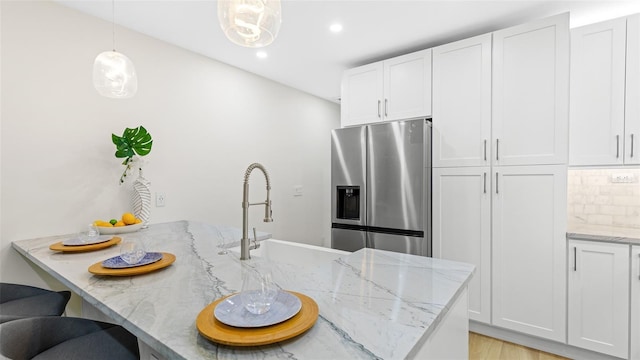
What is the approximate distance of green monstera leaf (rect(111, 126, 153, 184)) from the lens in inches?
85.0

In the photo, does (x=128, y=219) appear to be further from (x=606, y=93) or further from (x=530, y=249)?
(x=606, y=93)

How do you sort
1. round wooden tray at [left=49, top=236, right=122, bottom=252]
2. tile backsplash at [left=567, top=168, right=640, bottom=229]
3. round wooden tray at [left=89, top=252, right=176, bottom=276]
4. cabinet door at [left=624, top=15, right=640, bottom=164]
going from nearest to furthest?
round wooden tray at [left=89, top=252, right=176, bottom=276] < round wooden tray at [left=49, top=236, right=122, bottom=252] < cabinet door at [left=624, top=15, right=640, bottom=164] < tile backsplash at [left=567, top=168, right=640, bottom=229]

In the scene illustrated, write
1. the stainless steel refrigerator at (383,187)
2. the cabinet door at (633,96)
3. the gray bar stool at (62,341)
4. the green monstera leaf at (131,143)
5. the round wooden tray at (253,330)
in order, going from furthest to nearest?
the stainless steel refrigerator at (383,187), the green monstera leaf at (131,143), the cabinet door at (633,96), the gray bar stool at (62,341), the round wooden tray at (253,330)

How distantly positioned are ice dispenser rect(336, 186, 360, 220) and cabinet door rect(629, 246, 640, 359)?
1.83 m

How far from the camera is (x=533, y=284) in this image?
2193 millimetres

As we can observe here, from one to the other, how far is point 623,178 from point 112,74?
3488 millimetres

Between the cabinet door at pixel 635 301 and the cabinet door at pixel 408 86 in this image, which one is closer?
the cabinet door at pixel 635 301

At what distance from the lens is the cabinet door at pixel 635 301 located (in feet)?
6.23

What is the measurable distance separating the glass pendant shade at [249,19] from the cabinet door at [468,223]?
1821 millimetres

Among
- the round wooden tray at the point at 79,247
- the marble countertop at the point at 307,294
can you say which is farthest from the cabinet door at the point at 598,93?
the round wooden tray at the point at 79,247

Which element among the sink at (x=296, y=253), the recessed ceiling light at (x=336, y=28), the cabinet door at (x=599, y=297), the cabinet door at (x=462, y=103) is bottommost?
the cabinet door at (x=599, y=297)

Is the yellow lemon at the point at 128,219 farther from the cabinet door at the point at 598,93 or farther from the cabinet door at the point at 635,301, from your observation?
the cabinet door at the point at 635,301

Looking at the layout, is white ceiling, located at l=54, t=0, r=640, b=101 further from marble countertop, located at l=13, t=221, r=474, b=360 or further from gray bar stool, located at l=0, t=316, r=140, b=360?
gray bar stool, located at l=0, t=316, r=140, b=360

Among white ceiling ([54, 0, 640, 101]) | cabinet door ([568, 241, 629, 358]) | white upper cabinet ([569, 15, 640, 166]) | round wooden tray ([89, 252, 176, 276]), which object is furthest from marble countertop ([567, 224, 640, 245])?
round wooden tray ([89, 252, 176, 276])
